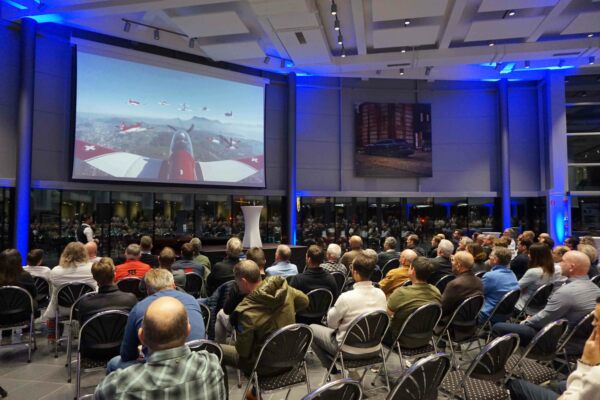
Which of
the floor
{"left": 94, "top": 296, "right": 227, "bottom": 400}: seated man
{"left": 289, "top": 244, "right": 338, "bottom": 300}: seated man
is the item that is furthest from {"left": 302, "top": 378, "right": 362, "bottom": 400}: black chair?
{"left": 289, "top": 244, "right": 338, "bottom": 300}: seated man

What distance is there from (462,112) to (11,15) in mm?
13350

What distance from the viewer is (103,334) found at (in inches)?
127

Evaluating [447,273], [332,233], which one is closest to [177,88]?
[332,233]

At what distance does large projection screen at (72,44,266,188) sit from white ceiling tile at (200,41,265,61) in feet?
3.02

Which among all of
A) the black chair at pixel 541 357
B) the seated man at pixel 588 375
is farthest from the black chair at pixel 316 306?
the seated man at pixel 588 375

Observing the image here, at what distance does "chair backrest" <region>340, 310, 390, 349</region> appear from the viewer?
3.08 m

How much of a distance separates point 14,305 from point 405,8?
8.43 meters

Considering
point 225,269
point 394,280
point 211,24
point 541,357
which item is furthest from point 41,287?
point 211,24

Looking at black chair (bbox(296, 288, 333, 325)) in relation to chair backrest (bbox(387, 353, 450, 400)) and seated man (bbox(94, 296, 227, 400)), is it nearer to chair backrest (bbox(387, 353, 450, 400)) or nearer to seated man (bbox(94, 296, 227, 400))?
chair backrest (bbox(387, 353, 450, 400))

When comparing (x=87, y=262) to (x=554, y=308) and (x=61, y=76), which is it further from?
(x=61, y=76)

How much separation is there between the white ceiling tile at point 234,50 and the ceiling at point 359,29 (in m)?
0.02

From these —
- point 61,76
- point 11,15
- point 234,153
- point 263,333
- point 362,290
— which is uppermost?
point 11,15

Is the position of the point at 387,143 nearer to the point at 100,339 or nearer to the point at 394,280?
the point at 394,280

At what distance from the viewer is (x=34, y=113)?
30.0 ft
